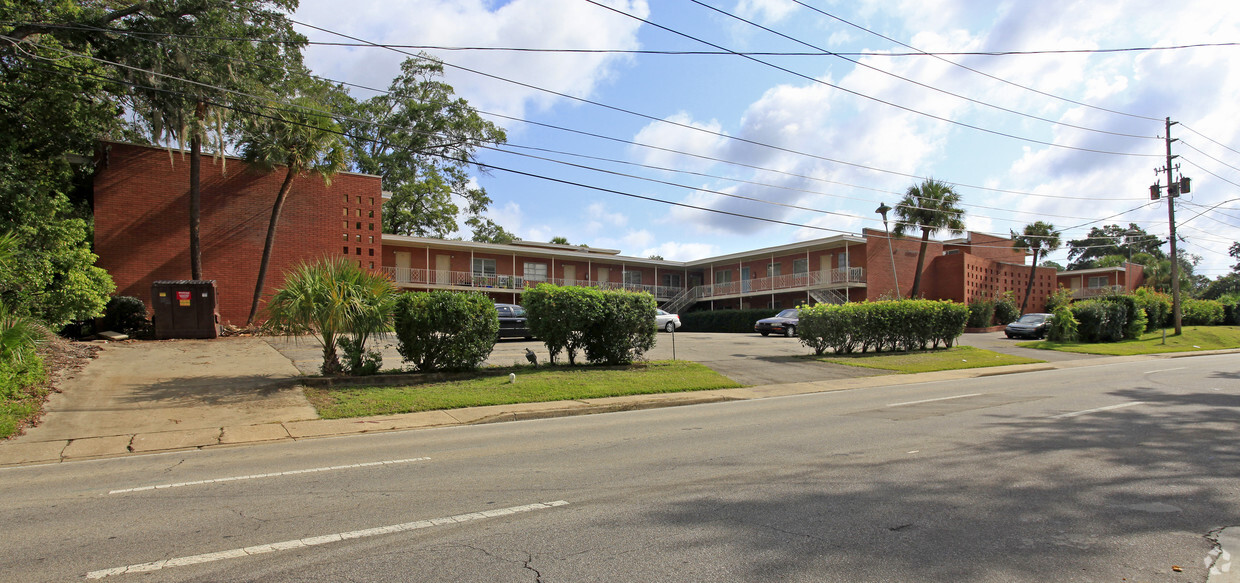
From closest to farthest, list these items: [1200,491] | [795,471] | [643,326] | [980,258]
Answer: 1. [1200,491]
2. [795,471]
3. [643,326]
4. [980,258]

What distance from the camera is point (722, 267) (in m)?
50.2

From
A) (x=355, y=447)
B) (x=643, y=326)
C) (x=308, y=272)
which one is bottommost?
(x=355, y=447)

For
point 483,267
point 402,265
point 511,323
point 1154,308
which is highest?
point 483,267

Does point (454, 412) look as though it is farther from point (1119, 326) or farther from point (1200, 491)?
point (1119, 326)

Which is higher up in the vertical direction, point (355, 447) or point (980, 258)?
point (980, 258)

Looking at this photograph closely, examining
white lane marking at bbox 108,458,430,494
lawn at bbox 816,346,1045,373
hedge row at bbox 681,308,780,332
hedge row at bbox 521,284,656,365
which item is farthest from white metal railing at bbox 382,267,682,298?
white lane marking at bbox 108,458,430,494

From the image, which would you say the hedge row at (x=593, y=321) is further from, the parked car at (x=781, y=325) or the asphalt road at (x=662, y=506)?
the parked car at (x=781, y=325)

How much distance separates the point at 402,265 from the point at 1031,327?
3388 cm

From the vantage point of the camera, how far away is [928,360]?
2197 cm

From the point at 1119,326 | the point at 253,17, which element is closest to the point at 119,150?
the point at 253,17

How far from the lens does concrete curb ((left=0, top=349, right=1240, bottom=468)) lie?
8.65 m

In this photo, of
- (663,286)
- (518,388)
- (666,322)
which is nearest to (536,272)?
(663,286)

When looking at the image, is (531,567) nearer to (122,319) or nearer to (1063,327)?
(122,319)

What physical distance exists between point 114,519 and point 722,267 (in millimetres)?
46704
